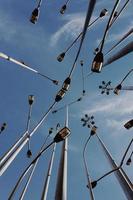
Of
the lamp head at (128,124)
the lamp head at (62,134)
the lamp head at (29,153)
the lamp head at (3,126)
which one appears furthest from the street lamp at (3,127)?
the lamp head at (62,134)

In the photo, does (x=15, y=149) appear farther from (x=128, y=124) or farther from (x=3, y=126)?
(x=3, y=126)

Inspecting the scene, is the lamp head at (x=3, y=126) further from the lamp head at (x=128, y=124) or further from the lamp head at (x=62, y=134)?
the lamp head at (x=62, y=134)

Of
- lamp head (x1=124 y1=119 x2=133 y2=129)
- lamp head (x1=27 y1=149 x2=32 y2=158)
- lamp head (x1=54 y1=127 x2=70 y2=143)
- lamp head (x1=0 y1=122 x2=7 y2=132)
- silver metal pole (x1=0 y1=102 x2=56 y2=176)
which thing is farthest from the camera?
lamp head (x1=0 y1=122 x2=7 y2=132)

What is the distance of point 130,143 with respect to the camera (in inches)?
632

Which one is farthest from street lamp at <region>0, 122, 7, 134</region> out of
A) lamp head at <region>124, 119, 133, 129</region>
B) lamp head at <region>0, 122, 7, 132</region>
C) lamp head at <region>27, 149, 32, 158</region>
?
lamp head at <region>124, 119, 133, 129</region>

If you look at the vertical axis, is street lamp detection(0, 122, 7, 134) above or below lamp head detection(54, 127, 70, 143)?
above

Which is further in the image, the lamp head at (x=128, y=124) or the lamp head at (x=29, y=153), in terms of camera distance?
the lamp head at (x=29, y=153)

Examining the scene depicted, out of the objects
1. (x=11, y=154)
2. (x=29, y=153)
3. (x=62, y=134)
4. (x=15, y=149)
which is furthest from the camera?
(x=29, y=153)

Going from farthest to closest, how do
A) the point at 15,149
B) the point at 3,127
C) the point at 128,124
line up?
the point at 3,127 → the point at 128,124 → the point at 15,149

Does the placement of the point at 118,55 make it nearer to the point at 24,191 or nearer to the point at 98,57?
the point at 98,57

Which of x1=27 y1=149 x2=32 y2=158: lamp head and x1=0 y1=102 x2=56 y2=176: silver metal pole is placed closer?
x1=0 y1=102 x2=56 y2=176: silver metal pole

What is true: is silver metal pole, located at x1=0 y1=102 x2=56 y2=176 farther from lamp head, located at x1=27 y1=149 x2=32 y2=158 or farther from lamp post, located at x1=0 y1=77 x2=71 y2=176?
lamp head, located at x1=27 y1=149 x2=32 y2=158

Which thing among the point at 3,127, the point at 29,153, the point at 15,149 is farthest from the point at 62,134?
the point at 3,127

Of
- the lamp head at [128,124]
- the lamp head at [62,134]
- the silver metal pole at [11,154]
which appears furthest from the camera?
the lamp head at [128,124]
